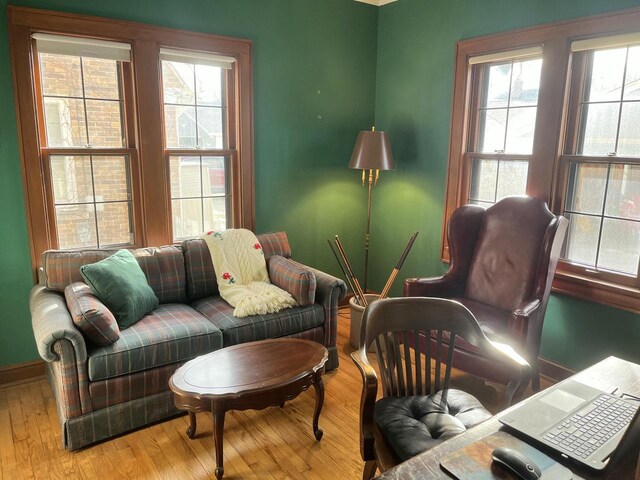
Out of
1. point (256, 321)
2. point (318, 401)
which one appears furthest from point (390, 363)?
point (256, 321)

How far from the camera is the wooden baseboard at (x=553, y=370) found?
122 inches

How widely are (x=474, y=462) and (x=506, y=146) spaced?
8.96ft

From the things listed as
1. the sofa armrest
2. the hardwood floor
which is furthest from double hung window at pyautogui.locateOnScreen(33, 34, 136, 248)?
the sofa armrest

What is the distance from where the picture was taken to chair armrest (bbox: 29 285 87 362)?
88.2 inches

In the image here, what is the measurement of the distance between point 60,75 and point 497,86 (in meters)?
2.95

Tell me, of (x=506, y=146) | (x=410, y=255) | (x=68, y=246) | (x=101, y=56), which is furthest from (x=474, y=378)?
(x=101, y=56)

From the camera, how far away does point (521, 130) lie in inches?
130

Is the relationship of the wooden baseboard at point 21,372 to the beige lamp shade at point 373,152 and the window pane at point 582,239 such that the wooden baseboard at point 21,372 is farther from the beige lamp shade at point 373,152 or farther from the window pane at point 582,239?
the window pane at point 582,239

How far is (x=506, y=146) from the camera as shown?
3418 millimetres

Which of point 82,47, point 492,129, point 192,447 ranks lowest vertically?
point 192,447

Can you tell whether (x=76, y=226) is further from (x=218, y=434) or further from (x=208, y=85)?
(x=218, y=434)

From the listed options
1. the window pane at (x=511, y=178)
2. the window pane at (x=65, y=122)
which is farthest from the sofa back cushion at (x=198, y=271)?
the window pane at (x=511, y=178)

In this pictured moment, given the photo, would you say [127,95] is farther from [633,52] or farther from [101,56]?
[633,52]

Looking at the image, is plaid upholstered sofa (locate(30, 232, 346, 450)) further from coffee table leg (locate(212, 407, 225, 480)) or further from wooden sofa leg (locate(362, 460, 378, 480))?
wooden sofa leg (locate(362, 460, 378, 480))
